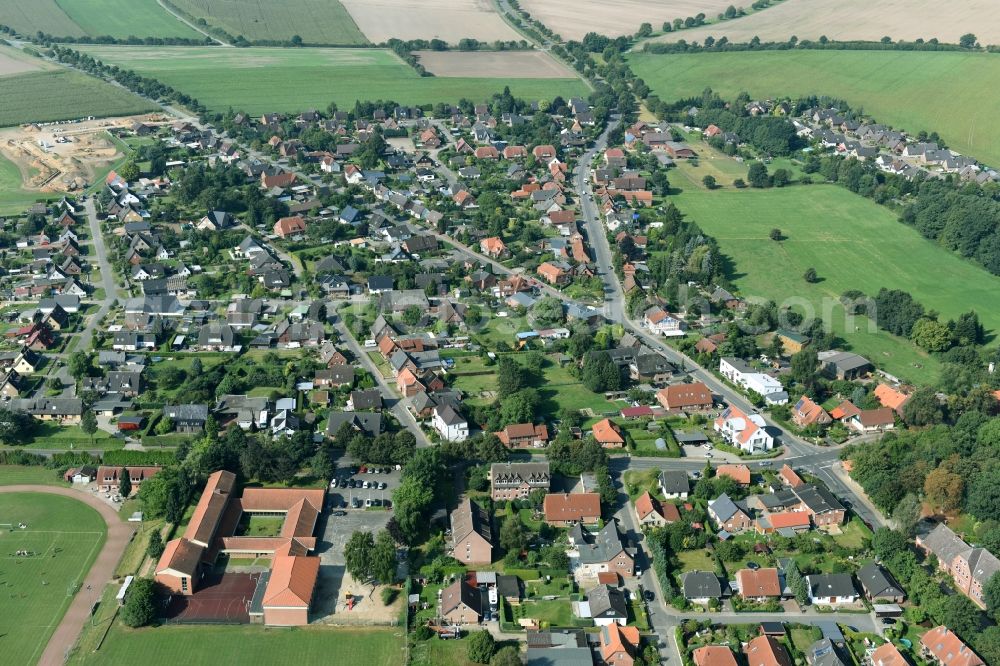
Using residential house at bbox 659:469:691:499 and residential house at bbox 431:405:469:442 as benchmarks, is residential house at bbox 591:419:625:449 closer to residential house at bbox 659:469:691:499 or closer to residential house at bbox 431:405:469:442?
residential house at bbox 659:469:691:499

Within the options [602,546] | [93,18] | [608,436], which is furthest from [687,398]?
[93,18]

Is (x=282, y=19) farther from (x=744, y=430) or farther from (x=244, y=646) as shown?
(x=244, y=646)

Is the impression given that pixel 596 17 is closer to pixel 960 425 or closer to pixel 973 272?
pixel 973 272

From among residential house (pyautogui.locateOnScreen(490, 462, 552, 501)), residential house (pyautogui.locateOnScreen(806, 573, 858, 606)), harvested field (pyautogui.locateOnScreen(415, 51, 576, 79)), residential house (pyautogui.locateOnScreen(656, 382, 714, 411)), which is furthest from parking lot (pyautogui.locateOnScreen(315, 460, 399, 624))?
harvested field (pyautogui.locateOnScreen(415, 51, 576, 79))

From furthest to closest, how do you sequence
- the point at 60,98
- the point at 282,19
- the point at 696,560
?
1. the point at 282,19
2. the point at 60,98
3. the point at 696,560

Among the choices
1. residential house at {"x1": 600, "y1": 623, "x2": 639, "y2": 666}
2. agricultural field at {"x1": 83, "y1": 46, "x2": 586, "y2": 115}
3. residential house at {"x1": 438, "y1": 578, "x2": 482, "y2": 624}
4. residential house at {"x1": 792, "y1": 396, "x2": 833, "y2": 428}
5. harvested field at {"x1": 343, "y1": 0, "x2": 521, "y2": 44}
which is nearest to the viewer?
residential house at {"x1": 600, "y1": 623, "x2": 639, "y2": 666}

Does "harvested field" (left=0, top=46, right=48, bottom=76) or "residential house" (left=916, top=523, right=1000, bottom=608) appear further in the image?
"harvested field" (left=0, top=46, right=48, bottom=76)
